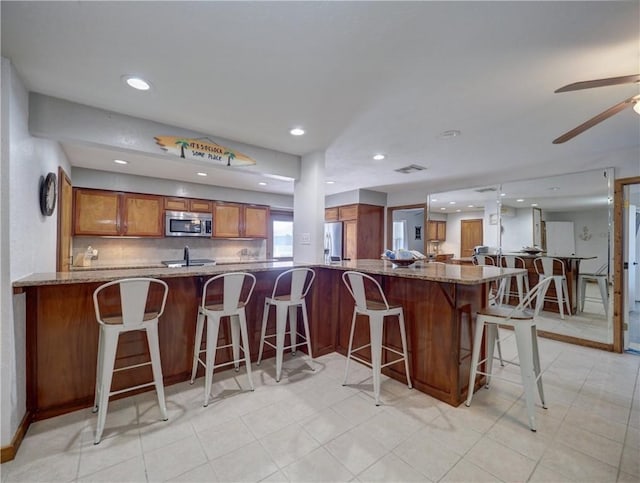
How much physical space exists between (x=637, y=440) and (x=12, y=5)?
13.5 ft

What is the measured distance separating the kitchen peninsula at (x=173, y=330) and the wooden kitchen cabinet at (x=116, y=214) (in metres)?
2.62

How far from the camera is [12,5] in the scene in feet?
4.39

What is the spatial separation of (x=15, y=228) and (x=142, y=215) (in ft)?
10.8

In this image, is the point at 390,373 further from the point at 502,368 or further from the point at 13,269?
the point at 13,269

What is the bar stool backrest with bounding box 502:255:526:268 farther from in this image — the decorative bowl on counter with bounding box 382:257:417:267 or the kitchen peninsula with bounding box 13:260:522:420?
the decorative bowl on counter with bounding box 382:257:417:267

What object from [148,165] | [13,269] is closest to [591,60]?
[13,269]

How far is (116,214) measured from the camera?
15.1ft

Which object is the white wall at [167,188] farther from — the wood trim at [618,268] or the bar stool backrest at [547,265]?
the wood trim at [618,268]

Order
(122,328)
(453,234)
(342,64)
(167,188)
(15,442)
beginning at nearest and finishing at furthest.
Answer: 1. (15,442)
2. (342,64)
3. (122,328)
4. (167,188)
5. (453,234)

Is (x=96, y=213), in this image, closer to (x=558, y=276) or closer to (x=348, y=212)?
(x=348, y=212)

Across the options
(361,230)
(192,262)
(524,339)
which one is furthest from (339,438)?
(361,230)

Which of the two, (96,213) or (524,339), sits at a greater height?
(96,213)

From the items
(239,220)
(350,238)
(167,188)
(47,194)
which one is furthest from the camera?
(350,238)

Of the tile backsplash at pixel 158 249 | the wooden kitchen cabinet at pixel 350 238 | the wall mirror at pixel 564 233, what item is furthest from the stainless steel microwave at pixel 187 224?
the wall mirror at pixel 564 233
